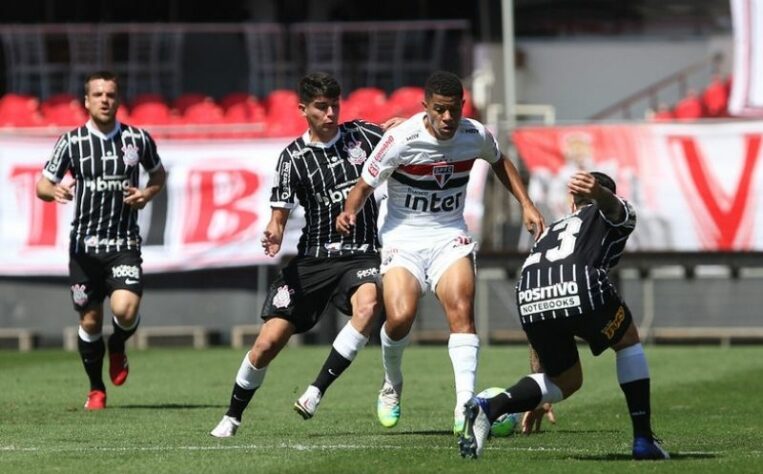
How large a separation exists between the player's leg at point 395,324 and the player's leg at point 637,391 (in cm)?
165

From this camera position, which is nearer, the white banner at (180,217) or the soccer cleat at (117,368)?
the soccer cleat at (117,368)

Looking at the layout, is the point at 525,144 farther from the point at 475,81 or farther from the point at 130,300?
the point at 130,300

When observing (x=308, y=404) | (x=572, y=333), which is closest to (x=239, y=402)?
(x=308, y=404)

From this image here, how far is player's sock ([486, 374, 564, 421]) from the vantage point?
852 cm

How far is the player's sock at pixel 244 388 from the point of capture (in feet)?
33.7

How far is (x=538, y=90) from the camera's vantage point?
95.8 feet

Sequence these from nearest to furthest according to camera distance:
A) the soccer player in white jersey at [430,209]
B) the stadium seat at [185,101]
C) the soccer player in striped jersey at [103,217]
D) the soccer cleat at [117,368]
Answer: the soccer player in white jersey at [430,209] → the soccer player in striped jersey at [103,217] → the soccer cleat at [117,368] → the stadium seat at [185,101]

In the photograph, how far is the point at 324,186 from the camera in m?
10.6

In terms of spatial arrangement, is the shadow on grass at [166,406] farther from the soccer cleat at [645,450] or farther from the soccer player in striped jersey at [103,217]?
the soccer cleat at [645,450]

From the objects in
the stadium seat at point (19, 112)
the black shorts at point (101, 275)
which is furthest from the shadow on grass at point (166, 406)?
the stadium seat at point (19, 112)

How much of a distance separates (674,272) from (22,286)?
8632mm

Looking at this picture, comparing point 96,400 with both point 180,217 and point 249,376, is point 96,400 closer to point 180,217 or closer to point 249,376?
point 249,376

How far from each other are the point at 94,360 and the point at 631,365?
5.42 metres

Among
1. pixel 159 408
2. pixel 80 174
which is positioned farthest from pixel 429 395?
pixel 80 174
